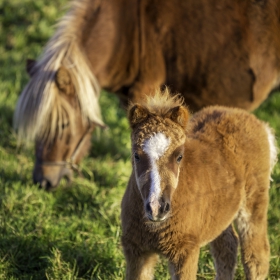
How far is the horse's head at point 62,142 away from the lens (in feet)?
16.9

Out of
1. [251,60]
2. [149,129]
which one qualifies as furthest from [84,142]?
[149,129]

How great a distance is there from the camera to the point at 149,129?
3.07m

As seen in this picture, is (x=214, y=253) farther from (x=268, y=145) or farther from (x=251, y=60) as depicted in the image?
(x=251, y=60)

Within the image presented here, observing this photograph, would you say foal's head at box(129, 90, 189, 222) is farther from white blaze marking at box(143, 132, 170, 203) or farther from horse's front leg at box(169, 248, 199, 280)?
horse's front leg at box(169, 248, 199, 280)

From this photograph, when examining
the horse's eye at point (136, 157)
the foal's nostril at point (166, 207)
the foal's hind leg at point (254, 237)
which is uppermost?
the horse's eye at point (136, 157)

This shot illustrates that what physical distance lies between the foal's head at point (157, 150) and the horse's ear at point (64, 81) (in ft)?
6.26

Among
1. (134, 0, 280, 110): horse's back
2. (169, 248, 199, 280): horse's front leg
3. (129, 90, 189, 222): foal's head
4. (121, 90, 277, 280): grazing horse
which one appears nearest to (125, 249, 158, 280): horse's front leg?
(121, 90, 277, 280): grazing horse

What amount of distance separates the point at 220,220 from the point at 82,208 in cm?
197

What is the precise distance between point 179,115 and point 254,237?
1.13 metres

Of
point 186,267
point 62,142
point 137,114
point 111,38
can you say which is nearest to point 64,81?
point 62,142

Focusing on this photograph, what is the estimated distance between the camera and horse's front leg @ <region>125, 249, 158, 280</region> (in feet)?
10.9

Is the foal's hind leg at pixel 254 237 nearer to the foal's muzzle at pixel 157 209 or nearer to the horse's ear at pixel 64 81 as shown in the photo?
the foal's muzzle at pixel 157 209

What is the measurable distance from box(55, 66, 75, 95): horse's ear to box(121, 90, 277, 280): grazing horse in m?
1.52

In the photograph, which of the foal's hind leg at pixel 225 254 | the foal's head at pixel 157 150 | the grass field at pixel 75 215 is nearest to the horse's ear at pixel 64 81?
the grass field at pixel 75 215
